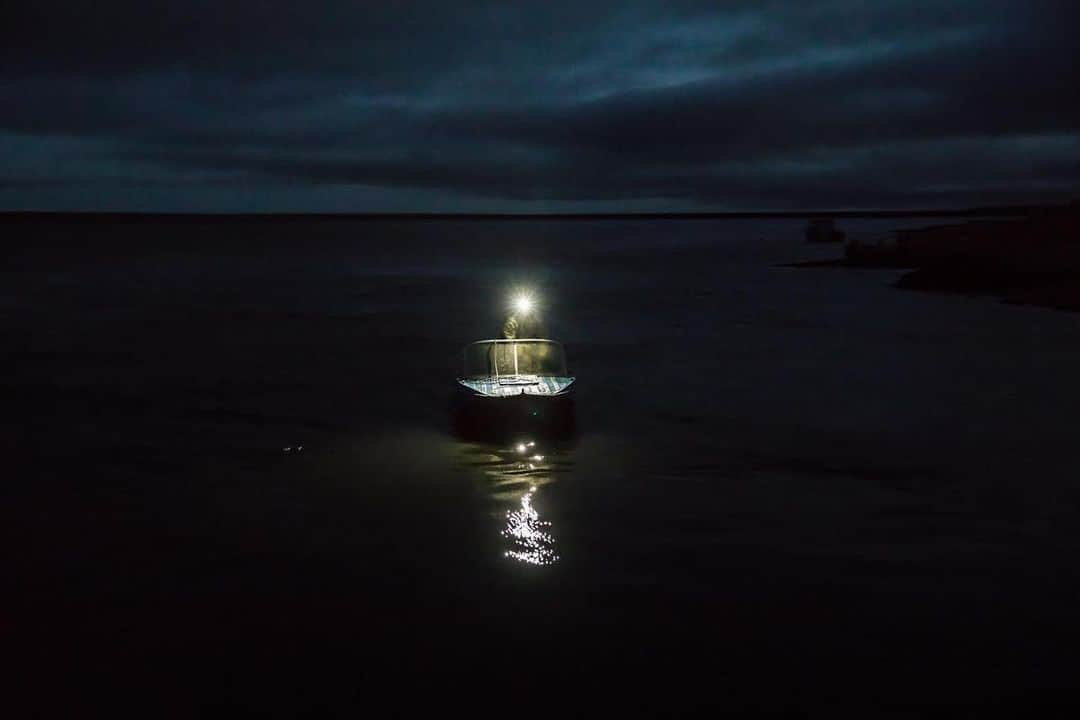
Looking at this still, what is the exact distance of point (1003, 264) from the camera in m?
80.9

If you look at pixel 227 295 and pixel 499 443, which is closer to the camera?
pixel 499 443

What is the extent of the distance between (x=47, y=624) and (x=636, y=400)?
26271 mm

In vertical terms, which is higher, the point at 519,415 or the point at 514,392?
the point at 514,392

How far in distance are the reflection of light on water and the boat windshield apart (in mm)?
10054

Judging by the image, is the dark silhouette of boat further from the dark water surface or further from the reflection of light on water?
the reflection of light on water

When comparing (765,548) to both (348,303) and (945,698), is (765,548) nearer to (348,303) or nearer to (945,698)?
(945,698)

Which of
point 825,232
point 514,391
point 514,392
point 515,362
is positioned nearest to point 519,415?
point 514,392

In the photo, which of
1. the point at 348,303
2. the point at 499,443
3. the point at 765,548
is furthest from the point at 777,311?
the point at 765,548

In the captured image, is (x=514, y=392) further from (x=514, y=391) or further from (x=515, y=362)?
(x=515, y=362)

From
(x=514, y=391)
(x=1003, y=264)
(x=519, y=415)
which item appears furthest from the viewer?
(x=1003, y=264)

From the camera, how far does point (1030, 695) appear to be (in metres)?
15.4

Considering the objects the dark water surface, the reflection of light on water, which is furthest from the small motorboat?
the reflection of light on water

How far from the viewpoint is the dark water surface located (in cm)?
1614

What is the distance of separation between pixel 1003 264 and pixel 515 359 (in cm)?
5988
